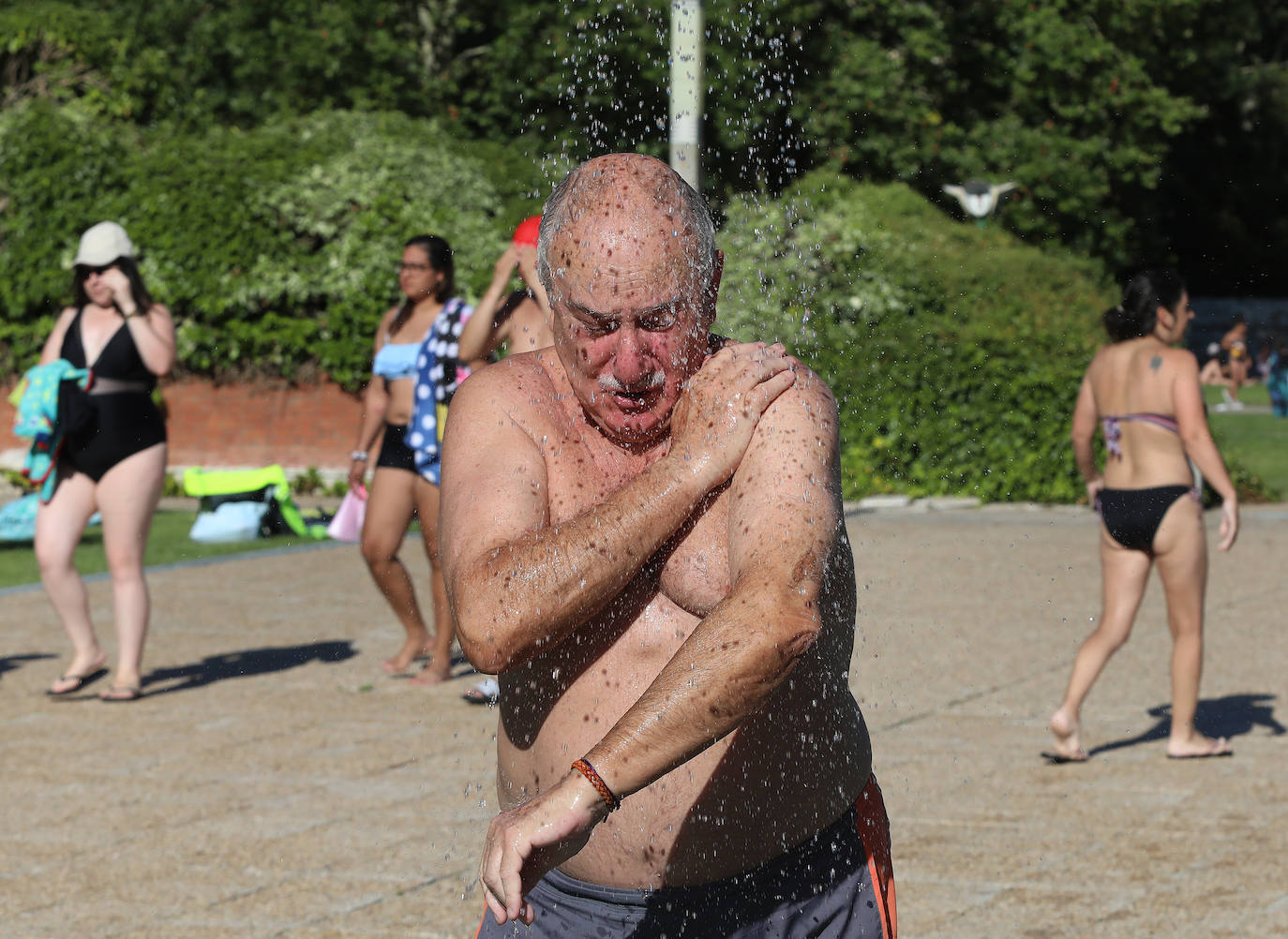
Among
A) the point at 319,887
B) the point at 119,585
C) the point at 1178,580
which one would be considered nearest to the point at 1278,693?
the point at 1178,580

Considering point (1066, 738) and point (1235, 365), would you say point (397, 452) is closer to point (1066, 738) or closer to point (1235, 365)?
point (1066, 738)

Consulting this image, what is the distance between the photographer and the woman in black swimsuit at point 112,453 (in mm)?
7309

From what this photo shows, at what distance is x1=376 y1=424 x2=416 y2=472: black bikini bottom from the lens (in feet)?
25.0

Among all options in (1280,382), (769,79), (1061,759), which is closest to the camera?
(1061,759)

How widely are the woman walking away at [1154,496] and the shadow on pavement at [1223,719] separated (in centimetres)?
22

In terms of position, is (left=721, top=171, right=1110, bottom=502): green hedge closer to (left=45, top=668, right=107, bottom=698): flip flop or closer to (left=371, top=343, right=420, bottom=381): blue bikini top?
(left=371, top=343, right=420, bottom=381): blue bikini top

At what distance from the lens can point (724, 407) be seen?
209 centimetres

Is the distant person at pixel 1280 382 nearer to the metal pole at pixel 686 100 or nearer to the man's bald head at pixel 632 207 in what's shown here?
the metal pole at pixel 686 100

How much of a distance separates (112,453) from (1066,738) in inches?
157

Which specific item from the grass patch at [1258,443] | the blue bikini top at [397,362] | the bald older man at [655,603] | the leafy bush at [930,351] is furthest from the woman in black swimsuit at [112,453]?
the grass patch at [1258,443]

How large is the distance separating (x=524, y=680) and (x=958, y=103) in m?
28.8

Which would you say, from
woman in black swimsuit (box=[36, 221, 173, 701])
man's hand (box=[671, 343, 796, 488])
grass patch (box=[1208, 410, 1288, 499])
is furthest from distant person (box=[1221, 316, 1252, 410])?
man's hand (box=[671, 343, 796, 488])

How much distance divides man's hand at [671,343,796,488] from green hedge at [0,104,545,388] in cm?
1606

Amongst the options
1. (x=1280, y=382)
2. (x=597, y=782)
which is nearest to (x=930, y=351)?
(x=597, y=782)
